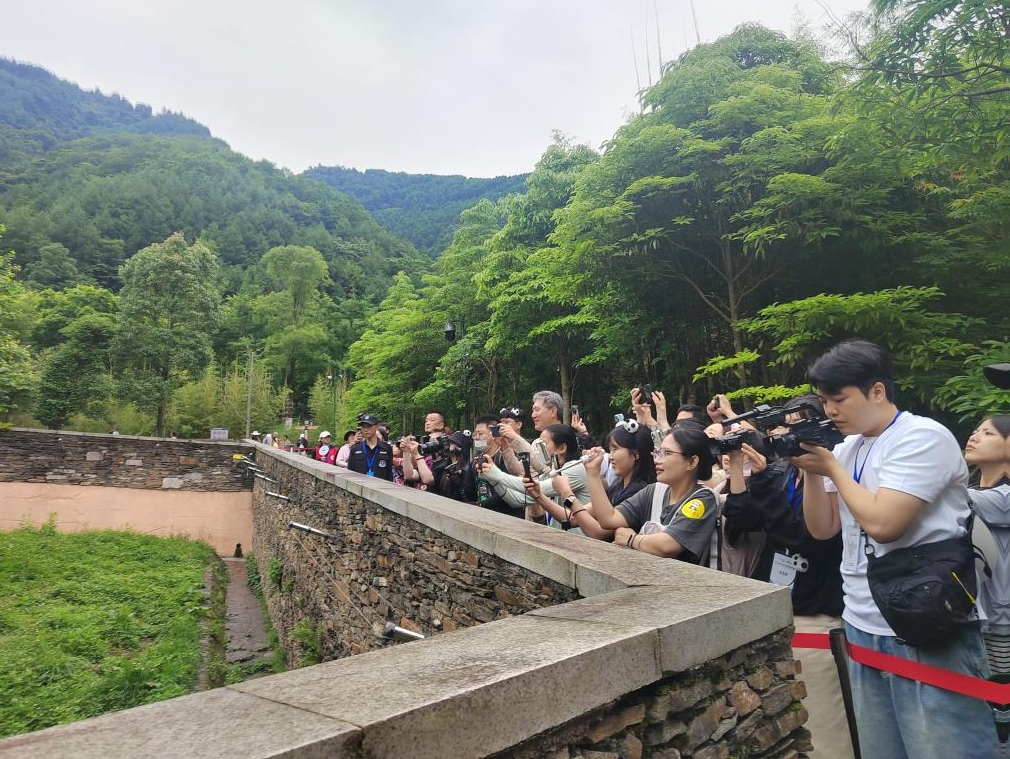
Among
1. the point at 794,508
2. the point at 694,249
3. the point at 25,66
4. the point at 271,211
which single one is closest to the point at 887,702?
the point at 794,508

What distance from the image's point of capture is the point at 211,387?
35625 mm

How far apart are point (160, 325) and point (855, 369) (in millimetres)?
34163

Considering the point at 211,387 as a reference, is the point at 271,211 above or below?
above

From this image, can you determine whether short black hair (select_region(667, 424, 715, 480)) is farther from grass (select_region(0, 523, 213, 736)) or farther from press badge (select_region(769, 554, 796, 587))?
grass (select_region(0, 523, 213, 736))

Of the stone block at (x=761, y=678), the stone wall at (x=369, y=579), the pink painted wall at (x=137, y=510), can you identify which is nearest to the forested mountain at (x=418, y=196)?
the pink painted wall at (x=137, y=510)

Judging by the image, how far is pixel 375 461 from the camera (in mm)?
8102

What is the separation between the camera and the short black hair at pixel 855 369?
212 centimetres

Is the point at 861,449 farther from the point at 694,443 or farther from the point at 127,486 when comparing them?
the point at 127,486

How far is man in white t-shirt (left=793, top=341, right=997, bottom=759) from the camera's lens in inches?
72.6

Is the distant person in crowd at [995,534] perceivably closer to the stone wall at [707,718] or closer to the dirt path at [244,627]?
the stone wall at [707,718]

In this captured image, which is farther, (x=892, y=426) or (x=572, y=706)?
(x=892, y=426)

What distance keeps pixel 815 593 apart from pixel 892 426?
993 millimetres

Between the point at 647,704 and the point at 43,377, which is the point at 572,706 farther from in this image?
the point at 43,377

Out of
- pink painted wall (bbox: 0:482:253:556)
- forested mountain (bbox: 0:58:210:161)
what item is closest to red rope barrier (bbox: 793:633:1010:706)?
pink painted wall (bbox: 0:482:253:556)
